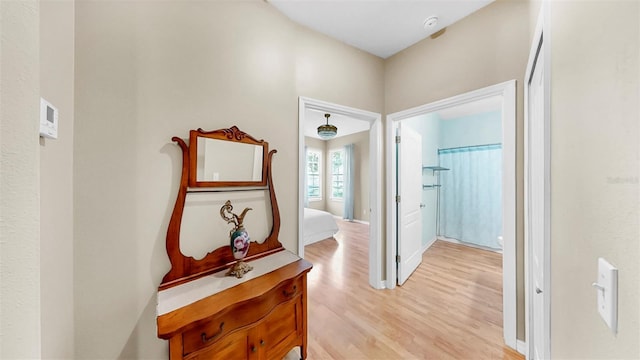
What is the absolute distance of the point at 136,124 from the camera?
1.24m

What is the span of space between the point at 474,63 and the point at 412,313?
2.30 m

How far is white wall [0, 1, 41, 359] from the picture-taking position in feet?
1.16

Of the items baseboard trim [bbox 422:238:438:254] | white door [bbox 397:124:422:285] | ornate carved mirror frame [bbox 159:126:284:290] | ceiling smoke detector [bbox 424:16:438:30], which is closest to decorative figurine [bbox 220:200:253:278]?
ornate carved mirror frame [bbox 159:126:284:290]

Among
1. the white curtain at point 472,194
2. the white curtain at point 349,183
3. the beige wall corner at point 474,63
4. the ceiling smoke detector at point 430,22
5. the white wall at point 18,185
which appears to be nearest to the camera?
the white wall at point 18,185

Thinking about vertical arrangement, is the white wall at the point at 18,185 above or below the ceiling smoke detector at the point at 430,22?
below

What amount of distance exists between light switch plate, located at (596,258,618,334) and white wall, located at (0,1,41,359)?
1.06 meters

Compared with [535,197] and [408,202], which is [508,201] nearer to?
[535,197]

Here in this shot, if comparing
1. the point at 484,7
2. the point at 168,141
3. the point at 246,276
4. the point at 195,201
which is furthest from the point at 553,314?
the point at 484,7

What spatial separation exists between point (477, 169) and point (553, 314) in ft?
13.0

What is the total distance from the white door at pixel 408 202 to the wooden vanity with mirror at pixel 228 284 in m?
1.48

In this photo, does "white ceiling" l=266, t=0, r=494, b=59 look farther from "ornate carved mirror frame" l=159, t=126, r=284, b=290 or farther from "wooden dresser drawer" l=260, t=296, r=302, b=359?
"wooden dresser drawer" l=260, t=296, r=302, b=359

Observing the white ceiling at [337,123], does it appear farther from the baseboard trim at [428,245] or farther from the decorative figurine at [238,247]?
the decorative figurine at [238,247]

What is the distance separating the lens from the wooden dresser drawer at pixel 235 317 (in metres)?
1.00

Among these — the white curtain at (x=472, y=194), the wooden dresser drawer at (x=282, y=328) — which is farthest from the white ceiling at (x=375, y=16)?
the white curtain at (x=472, y=194)
